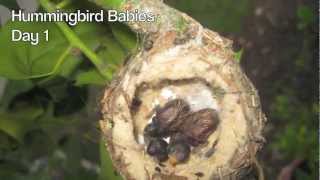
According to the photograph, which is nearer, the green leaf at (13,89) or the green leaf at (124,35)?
the green leaf at (124,35)

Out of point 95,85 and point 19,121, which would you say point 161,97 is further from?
point 19,121

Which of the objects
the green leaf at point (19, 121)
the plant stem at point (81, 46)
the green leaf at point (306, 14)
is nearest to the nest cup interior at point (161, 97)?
the plant stem at point (81, 46)

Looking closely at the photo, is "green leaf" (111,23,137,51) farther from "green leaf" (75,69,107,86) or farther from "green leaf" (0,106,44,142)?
"green leaf" (0,106,44,142)

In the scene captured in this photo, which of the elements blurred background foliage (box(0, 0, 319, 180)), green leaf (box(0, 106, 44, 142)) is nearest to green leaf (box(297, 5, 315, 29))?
blurred background foliage (box(0, 0, 319, 180))

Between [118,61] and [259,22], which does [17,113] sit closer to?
[118,61]

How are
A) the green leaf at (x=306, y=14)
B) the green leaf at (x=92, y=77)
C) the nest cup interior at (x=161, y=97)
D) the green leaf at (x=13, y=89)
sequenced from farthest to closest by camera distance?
the green leaf at (x=306, y=14) → the green leaf at (x=13, y=89) → the green leaf at (x=92, y=77) → the nest cup interior at (x=161, y=97)

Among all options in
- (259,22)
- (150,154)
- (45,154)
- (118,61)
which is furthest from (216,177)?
(259,22)

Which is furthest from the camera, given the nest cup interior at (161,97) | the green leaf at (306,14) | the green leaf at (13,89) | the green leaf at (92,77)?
the green leaf at (306,14)

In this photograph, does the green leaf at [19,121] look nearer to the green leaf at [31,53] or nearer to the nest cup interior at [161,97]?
the green leaf at [31,53]

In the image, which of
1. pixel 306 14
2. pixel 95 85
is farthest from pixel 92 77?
pixel 306 14
